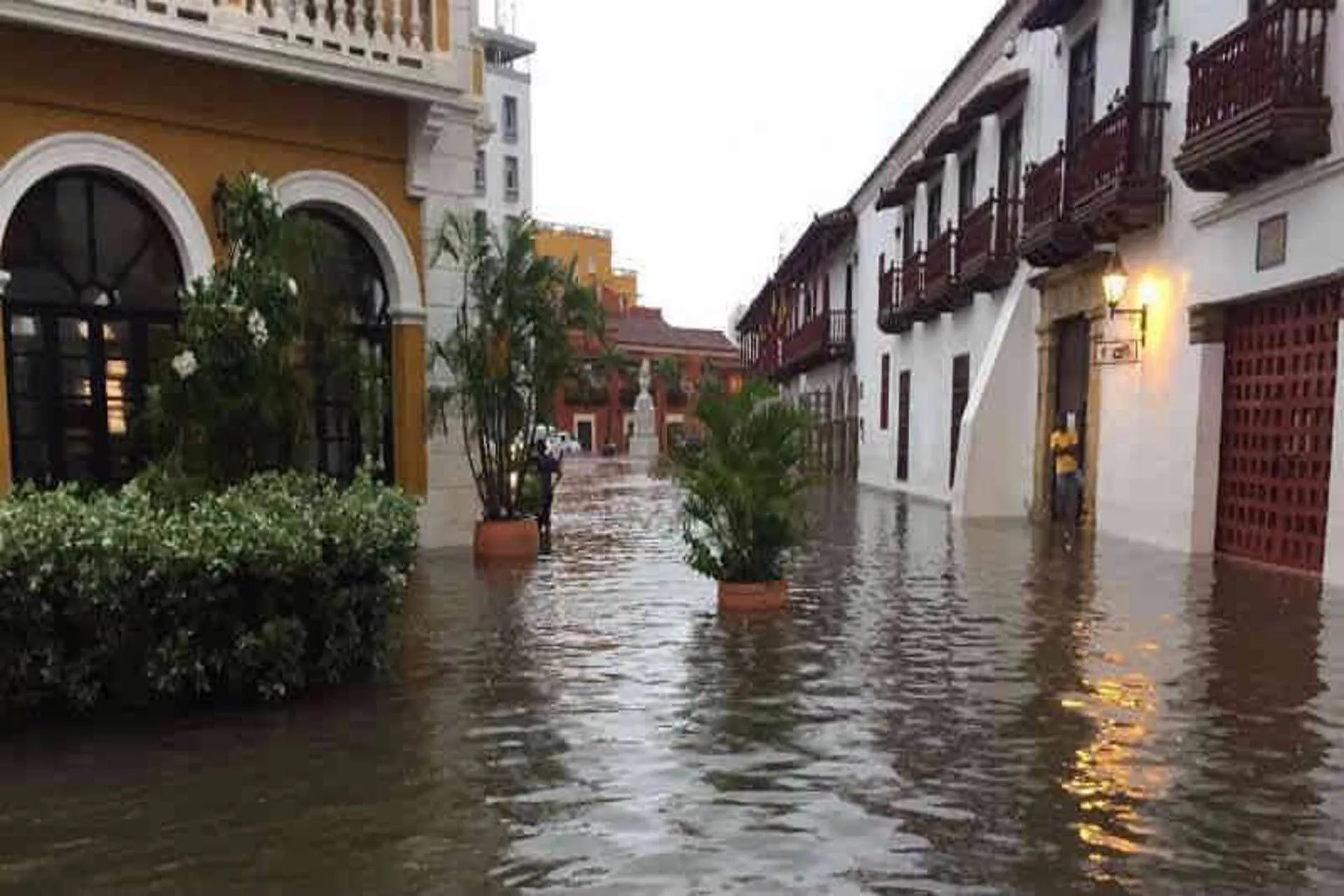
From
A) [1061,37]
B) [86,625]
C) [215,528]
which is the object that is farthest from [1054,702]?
[1061,37]

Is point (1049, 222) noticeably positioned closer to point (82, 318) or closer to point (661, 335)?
point (82, 318)

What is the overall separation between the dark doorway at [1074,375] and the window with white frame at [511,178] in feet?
170

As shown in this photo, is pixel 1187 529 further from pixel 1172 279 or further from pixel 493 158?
pixel 493 158

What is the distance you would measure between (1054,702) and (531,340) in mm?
6671

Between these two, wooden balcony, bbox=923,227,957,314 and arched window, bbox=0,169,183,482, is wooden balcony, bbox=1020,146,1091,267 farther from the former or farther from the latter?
arched window, bbox=0,169,183,482

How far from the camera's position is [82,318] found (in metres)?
8.85

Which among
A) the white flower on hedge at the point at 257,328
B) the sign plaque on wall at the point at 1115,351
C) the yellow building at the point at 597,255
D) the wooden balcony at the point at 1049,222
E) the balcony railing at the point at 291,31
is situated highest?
the yellow building at the point at 597,255

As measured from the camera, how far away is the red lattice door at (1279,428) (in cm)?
927

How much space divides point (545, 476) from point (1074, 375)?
7841mm

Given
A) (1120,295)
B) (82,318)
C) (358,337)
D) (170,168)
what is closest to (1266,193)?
(1120,295)

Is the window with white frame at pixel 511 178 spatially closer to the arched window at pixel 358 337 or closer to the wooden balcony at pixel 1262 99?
the arched window at pixel 358 337

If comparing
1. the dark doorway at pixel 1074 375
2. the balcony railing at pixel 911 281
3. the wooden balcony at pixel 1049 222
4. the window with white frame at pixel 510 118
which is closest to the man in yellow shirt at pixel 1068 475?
the dark doorway at pixel 1074 375

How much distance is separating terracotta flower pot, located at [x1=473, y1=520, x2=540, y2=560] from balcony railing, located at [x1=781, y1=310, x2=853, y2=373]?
61.7ft

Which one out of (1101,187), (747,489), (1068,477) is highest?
(1101,187)
